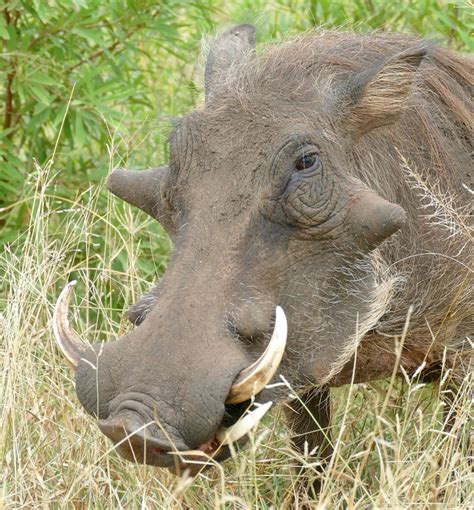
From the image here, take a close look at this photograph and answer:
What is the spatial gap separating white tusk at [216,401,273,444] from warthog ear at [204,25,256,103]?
37.5 inches

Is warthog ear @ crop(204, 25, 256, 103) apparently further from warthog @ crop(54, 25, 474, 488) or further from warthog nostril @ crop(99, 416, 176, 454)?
warthog nostril @ crop(99, 416, 176, 454)

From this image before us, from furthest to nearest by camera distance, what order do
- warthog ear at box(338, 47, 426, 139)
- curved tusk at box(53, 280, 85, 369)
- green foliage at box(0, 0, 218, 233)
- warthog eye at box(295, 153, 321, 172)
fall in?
green foliage at box(0, 0, 218, 233) < warthog ear at box(338, 47, 426, 139) < warthog eye at box(295, 153, 321, 172) < curved tusk at box(53, 280, 85, 369)

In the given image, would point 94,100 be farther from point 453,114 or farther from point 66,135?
point 453,114

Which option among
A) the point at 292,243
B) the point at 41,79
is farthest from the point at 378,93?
the point at 41,79

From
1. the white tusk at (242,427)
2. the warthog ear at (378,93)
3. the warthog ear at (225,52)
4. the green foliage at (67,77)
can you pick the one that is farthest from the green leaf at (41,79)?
the white tusk at (242,427)

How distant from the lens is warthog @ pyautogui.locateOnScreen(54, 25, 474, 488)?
2561mm

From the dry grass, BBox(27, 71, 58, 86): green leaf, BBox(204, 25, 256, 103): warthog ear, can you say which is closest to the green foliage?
BBox(27, 71, 58, 86): green leaf

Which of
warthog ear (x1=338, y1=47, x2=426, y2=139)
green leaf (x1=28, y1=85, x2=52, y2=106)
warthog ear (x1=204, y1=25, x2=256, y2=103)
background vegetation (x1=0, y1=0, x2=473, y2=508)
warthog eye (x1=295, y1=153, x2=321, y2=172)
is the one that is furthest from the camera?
green leaf (x1=28, y1=85, x2=52, y2=106)

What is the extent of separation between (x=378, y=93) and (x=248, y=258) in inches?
22.3

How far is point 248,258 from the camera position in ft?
9.09

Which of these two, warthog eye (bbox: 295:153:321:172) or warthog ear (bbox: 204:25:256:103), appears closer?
warthog eye (bbox: 295:153:321:172)

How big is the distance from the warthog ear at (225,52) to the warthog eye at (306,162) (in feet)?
1.24

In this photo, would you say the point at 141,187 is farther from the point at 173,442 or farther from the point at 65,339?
the point at 173,442

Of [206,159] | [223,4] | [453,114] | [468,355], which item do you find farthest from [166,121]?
[223,4]
